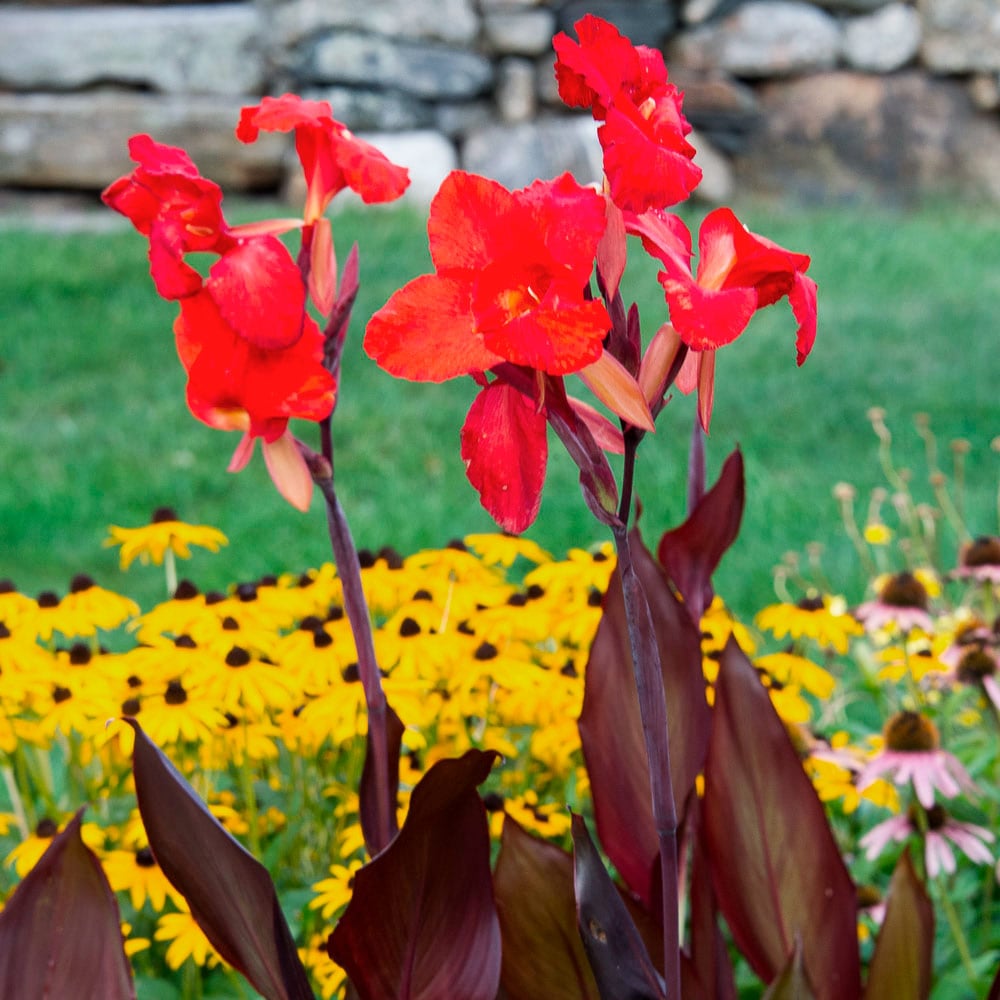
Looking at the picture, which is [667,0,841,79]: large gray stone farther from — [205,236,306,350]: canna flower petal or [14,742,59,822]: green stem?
[205,236,306,350]: canna flower petal

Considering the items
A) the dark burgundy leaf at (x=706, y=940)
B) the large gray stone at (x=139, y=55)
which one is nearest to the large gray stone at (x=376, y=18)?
the large gray stone at (x=139, y=55)

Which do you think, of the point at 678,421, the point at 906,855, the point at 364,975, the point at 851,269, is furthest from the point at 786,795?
the point at 851,269

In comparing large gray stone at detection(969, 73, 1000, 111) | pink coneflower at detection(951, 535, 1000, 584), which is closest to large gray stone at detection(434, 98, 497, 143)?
large gray stone at detection(969, 73, 1000, 111)

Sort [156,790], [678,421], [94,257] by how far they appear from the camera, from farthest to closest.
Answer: [94,257]
[678,421]
[156,790]

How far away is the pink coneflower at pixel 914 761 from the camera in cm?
143

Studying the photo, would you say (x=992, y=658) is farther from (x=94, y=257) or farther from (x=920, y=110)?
(x=920, y=110)

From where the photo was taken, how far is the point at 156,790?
873mm

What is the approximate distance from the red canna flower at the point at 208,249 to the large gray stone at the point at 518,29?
5.73 m

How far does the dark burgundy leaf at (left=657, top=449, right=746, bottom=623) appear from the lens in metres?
1.27

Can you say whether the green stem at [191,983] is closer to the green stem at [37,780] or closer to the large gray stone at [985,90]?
the green stem at [37,780]

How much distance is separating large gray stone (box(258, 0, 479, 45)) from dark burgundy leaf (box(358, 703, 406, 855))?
554 cm

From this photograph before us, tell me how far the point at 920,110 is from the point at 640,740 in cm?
621

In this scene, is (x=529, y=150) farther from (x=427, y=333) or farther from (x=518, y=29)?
(x=427, y=333)

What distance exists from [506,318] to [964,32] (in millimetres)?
6695
